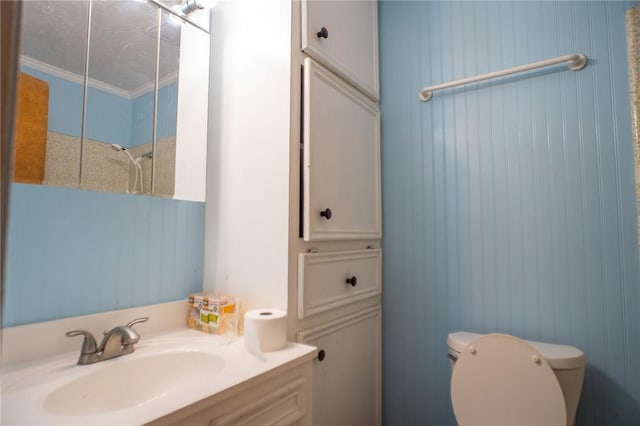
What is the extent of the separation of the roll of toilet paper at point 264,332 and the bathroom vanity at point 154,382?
22mm

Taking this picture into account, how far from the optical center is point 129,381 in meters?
0.94

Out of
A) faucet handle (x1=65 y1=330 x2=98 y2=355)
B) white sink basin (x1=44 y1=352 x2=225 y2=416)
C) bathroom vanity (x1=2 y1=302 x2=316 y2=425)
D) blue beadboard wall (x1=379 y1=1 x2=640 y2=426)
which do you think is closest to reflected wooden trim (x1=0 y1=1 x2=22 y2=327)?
bathroom vanity (x1=2 y1=302 x2=316 y2=425)

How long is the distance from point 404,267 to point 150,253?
1.06m

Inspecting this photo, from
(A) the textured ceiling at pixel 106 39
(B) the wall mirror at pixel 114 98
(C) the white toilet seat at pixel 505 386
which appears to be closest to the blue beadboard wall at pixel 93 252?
(B) the wall mirror at pixel 114 98

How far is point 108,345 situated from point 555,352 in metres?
1.39

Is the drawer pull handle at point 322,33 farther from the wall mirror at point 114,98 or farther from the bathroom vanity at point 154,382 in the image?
the bathroom vanity at point 154,382

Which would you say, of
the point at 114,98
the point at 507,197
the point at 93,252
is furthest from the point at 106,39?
the point at 507,197

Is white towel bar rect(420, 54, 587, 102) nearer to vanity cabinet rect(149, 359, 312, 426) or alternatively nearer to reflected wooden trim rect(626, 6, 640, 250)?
reflected wooden trim rect(626, 6, 640, 250)

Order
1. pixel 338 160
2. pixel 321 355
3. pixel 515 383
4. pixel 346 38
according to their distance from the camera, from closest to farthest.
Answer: pixel 515 383, pixel 321 355, pixel 338 160, pixel 346 38

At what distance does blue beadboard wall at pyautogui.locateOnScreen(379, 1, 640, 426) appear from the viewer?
47.9 inches

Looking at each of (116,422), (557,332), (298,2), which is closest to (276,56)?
(298,2)

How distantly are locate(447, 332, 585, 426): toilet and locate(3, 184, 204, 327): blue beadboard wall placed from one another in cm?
105

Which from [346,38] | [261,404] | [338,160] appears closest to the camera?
[261,404]

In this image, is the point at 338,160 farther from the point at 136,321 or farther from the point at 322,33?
the point at 136,321
